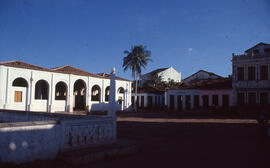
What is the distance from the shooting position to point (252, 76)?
85.0 feet

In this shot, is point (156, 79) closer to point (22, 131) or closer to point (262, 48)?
point (262, 48)

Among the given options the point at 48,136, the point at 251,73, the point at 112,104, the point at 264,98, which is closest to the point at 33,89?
the point at 112,104

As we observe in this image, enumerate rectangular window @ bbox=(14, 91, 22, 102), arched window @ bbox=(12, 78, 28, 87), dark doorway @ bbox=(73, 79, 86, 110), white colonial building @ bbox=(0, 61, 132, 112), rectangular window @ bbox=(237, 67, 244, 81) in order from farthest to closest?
1. dark doorway @ bbox=(73, 79, 86, 110)
2. rectangular window @ bbox=(237, 67, 244, 81)
3. arched window @ bbox=(12, 78, 28, 87)
4. rectangular window @ bbox=(14, 91, 22, 102)
5. white colonial building @ bbox=(0, 61, 132, 112)

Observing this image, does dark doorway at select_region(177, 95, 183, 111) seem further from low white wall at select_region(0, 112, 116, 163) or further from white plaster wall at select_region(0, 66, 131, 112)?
low white wall at select_region(0, 112, 116, 163)

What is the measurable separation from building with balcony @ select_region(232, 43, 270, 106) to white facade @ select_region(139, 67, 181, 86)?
19036mm

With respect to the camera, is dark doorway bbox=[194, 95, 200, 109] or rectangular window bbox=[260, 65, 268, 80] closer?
rectangular window bbox=[260, 65, 268, 80]

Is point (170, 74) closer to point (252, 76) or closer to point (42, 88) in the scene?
point (252, 76)

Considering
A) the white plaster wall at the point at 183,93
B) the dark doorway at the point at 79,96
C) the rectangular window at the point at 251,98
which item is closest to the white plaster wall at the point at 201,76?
the white plaster wall at the point at 183,93

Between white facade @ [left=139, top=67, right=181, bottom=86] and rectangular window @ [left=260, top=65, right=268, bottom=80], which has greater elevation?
white facade @ [left=139, top=67, right=181, bottom=86]

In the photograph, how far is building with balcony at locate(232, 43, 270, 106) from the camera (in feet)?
82.1

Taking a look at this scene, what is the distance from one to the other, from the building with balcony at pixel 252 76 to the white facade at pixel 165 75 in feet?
62.5

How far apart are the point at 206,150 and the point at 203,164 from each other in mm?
1601

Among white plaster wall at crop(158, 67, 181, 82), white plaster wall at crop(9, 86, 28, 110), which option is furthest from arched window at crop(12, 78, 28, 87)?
white plaster wall at crop(158, 67, 181, 82)

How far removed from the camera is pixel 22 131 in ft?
14.4
